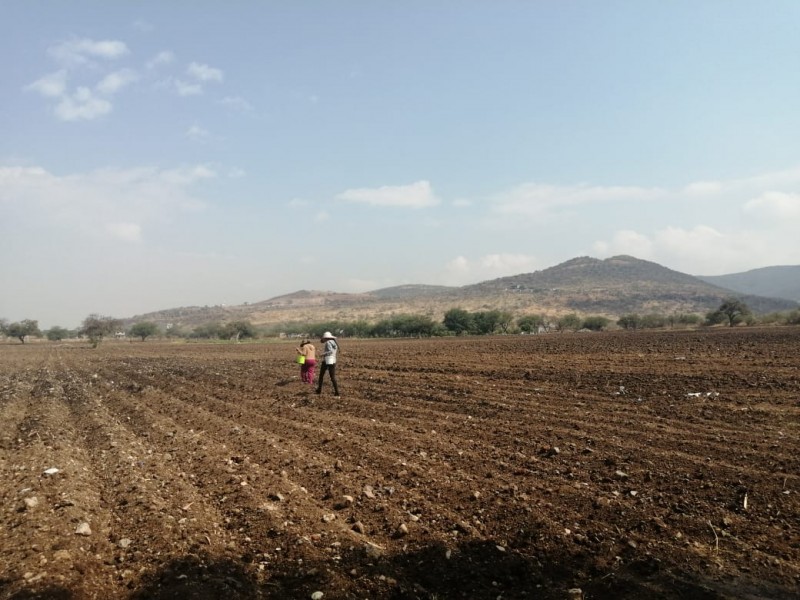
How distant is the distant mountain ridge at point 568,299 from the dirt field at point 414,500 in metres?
96.6

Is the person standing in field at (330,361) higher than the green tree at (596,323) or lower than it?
higher

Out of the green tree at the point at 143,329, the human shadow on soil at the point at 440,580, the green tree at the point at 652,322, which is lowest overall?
the green tree at the point at 652,322

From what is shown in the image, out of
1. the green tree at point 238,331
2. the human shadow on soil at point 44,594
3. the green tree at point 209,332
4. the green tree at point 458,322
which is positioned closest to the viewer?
the human shadow on soil at point 44,594

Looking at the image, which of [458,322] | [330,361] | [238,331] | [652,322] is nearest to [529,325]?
[458,322]

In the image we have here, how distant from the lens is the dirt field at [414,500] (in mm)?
4516

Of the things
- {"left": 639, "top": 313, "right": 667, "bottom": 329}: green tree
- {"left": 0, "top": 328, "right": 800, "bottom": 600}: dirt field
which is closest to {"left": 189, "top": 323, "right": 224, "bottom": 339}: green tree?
{"left": 639, "top": 313, "right": 667, "bottom": 329}: green tree

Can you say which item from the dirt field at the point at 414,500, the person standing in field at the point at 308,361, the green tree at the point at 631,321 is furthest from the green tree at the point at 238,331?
the dirt field at the point at 414,500

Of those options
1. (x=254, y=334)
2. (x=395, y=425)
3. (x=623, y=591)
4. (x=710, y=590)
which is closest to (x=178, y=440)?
(x=395, y=425)

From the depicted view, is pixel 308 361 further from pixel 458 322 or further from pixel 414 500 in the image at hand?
pixel 458 322

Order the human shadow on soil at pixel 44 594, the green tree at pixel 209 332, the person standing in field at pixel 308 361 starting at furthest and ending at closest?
the green tree at pixel 209 332, the person standing in field at pixel 308 361, the human shadow on soil at pixel 44 594

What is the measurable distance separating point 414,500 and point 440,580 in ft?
5.51

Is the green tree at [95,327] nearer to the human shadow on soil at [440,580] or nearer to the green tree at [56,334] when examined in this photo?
the green tree at [56,334]

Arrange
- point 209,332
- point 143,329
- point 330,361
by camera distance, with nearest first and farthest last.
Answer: point 330,361 < point 143,329 < point 209,332

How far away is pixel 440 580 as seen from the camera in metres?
4.54
